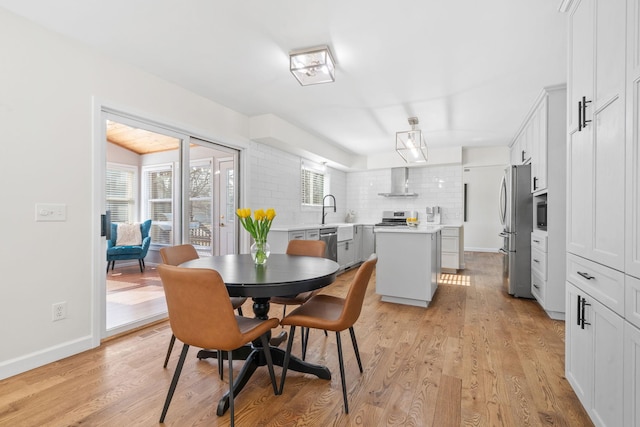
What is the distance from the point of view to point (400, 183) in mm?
7051

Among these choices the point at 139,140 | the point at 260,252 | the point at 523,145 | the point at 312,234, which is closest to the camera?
the point at 260,252

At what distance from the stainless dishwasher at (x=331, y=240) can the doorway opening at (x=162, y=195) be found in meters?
1.52

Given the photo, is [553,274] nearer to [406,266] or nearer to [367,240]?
Answer: [406,266]

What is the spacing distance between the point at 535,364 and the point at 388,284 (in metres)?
1.70

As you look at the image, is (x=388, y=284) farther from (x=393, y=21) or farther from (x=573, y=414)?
(x=393, y=21)

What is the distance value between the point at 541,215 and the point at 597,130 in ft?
7.87

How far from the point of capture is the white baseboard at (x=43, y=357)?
6.76ft

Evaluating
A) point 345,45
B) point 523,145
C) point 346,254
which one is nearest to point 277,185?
point 346,254

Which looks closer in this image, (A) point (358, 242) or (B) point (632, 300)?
(B) point (632, 300)

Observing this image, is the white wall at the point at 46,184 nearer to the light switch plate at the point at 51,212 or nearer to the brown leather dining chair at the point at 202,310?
the light switch plate at the point at 51,212

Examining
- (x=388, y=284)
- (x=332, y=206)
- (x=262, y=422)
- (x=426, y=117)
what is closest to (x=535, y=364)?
(x=388, y=284)

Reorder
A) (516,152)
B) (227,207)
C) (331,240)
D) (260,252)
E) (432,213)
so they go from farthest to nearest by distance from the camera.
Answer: (432,213)
(516,152)
(331,240)
(227,207)
(260,252)

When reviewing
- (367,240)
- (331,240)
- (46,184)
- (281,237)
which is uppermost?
(46,184)

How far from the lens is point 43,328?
2254 millimetres
